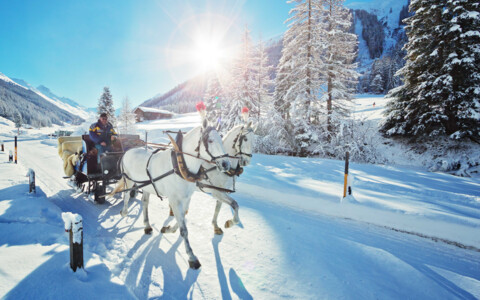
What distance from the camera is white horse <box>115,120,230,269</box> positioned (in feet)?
10.0

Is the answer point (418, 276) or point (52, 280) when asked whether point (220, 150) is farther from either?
point (418, 276)

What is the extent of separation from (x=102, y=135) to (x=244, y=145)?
4.14 meters

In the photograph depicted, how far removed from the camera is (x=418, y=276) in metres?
2.82

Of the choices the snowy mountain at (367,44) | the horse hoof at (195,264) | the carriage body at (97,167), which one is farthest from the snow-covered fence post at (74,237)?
the snowy mountain at (367,44)

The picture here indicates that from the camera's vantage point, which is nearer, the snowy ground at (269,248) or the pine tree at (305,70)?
the snowy ground at (269,248)

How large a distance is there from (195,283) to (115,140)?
4.92m

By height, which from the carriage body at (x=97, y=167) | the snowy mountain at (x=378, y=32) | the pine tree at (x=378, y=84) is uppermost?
the snowy mountain at (x=378, y=32)

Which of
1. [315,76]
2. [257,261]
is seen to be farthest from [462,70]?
[257,261]

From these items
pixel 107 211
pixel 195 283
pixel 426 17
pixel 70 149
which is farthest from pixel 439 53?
pixel 70 149

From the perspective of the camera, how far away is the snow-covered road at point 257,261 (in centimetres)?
255

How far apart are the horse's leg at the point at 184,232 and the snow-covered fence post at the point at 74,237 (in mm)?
1241

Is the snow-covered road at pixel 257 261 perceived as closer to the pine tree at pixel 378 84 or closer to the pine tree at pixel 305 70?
the pine tree at pixel 305 70

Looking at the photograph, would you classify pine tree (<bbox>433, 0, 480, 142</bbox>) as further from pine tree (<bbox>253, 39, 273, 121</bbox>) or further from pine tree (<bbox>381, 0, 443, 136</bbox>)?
pine tree (<bbox>253, 39, 273, 121</bbox>)

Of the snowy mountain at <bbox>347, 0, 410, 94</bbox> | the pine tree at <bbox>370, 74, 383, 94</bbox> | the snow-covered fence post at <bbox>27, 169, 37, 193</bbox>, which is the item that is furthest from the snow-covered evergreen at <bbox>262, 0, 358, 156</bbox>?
the snowy mountain at <bbox>347, 0, 410, 94</bbox>
